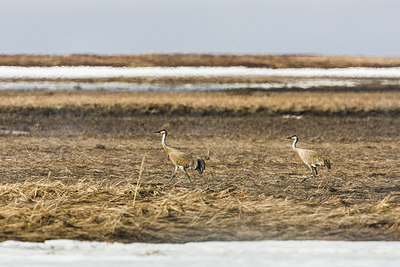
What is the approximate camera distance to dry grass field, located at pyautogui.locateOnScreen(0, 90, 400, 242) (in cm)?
851

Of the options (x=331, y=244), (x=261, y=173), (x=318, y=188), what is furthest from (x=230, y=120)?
(x=331, y=244)

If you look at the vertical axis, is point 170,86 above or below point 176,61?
below

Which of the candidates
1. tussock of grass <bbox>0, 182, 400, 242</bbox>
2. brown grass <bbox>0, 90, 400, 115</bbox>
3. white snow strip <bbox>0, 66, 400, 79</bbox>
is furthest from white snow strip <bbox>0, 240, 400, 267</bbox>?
brown grass <bbox>0, 90, 400, 115</bbox>

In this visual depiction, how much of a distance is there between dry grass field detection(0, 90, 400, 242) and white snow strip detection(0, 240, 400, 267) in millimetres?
887

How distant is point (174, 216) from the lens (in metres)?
8.99

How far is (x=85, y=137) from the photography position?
65.9 feet

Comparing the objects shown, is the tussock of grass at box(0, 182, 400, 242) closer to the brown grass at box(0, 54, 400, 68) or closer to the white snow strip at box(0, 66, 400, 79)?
the white snow strip at box(0, 66, 400, 79)

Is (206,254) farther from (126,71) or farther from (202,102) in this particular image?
(202,102)

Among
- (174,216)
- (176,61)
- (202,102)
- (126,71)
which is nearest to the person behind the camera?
(174,216)

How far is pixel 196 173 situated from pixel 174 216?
4465mm

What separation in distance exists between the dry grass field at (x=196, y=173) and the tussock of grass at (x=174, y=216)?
0.02 metres

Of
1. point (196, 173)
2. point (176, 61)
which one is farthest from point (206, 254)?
point (176, 61)

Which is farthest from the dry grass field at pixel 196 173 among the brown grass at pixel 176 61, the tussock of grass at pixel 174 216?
the brown grass at pixel 176 61

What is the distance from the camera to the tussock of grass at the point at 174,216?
815 cm
